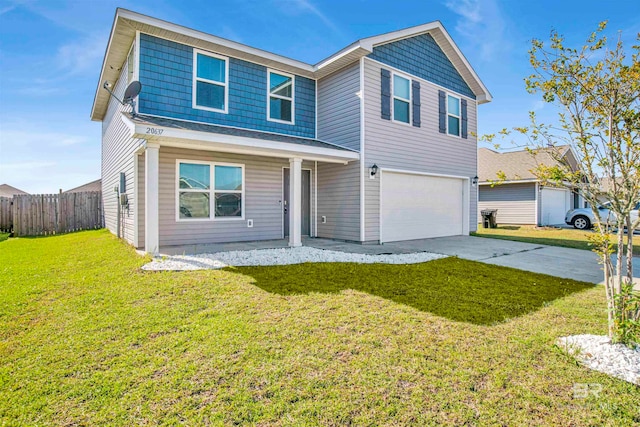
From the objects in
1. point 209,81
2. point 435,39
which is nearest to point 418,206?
point 435,39

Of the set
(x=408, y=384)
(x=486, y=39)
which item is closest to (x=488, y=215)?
(x=486, y=39)

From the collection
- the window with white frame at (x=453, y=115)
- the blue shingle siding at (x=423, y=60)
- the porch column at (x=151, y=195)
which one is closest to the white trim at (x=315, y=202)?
the blue shingle siding at (x=423, y=60)

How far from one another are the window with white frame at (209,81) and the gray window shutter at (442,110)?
6.99 metres

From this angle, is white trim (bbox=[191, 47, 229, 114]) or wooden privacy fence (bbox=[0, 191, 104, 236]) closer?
white trim (bbox=[191, 47, 229, 114])

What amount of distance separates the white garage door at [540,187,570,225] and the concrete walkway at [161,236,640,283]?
9399 millimetres

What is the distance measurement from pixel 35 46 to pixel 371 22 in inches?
403

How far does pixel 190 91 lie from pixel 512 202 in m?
16.6

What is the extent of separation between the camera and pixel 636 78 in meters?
2.68

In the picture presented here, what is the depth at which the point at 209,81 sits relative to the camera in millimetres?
8289

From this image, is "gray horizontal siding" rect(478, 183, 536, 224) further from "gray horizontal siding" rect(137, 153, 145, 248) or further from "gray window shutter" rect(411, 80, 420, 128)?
"gray horizontal siding" rect(137, 153, 145, 248)

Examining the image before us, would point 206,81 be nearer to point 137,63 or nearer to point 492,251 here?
point 137,63

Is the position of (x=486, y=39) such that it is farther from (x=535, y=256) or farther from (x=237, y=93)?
(x=237, y=93)

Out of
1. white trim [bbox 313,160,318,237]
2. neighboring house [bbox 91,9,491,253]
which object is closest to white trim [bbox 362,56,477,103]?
neighboring house [bbox 91,9,491,253]

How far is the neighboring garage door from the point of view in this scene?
31.2ft
